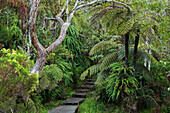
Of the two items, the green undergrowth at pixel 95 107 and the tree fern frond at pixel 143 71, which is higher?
the tree fern frond at pixel 143 71

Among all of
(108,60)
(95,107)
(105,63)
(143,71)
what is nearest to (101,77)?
(105,63)

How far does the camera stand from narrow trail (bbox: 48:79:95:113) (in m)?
4.23

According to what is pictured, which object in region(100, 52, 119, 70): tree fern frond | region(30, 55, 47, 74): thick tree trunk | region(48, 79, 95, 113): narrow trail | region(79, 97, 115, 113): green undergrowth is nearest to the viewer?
region(30, 55, 47, 74): thick tree trunk

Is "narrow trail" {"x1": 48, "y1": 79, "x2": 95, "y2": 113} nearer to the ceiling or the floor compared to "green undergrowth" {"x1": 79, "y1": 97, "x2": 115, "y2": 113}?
nearer to the ceiling

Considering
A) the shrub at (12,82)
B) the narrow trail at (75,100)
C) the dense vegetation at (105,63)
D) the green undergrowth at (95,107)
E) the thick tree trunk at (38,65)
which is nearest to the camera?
the shrub at (12,82)

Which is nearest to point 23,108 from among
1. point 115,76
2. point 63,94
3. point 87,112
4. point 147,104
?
point 87,112

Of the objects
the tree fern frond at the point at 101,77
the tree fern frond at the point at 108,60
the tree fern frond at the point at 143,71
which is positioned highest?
the tree fern frond at the point at 108,60

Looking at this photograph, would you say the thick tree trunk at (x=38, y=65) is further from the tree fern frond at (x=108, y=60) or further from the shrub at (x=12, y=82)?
the tree fern frond at (x=108, y=60)

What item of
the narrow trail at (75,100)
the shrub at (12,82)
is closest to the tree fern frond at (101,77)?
the narrow trail at (75,100)

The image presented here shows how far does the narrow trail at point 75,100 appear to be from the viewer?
4.23m

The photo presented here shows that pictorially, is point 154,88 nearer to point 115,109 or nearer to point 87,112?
point 115,109

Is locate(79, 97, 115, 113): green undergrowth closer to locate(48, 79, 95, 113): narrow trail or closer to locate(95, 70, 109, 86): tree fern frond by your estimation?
locate(48, 79, 95, 113): narrow trail

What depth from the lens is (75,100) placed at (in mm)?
5230

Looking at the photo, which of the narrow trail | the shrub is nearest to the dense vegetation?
the shrub
